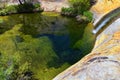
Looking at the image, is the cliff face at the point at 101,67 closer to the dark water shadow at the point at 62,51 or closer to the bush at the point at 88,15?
the dark water shadow at the point at 62,51

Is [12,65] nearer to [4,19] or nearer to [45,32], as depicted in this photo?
[45,32]

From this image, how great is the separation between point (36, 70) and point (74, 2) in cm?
1416

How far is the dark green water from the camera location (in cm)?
2548

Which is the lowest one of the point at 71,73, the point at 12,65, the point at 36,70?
the point at 36,70

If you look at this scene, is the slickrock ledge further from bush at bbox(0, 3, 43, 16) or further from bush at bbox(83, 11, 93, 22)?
bush at bbox(0, 3, 43, 16)

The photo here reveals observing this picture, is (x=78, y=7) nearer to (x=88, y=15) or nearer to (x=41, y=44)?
(x=88, y=15)

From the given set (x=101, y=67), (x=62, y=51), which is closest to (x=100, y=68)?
(x=101, y=67)

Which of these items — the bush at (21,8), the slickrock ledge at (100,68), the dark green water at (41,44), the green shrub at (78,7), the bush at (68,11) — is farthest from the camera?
the bush at (21,8)

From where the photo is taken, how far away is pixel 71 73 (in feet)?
52.0

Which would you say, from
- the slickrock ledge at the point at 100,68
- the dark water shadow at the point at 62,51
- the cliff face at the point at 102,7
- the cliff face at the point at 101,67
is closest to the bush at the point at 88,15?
the cliff face at the point at 102,7

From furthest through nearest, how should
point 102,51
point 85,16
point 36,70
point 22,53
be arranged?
point 85,16 → point 22,53 → point 36,70 → point 102,51

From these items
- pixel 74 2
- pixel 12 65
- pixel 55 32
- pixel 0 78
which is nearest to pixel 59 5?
pixel 74 2

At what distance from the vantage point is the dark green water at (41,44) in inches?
1003

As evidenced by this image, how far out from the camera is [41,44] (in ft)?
105
